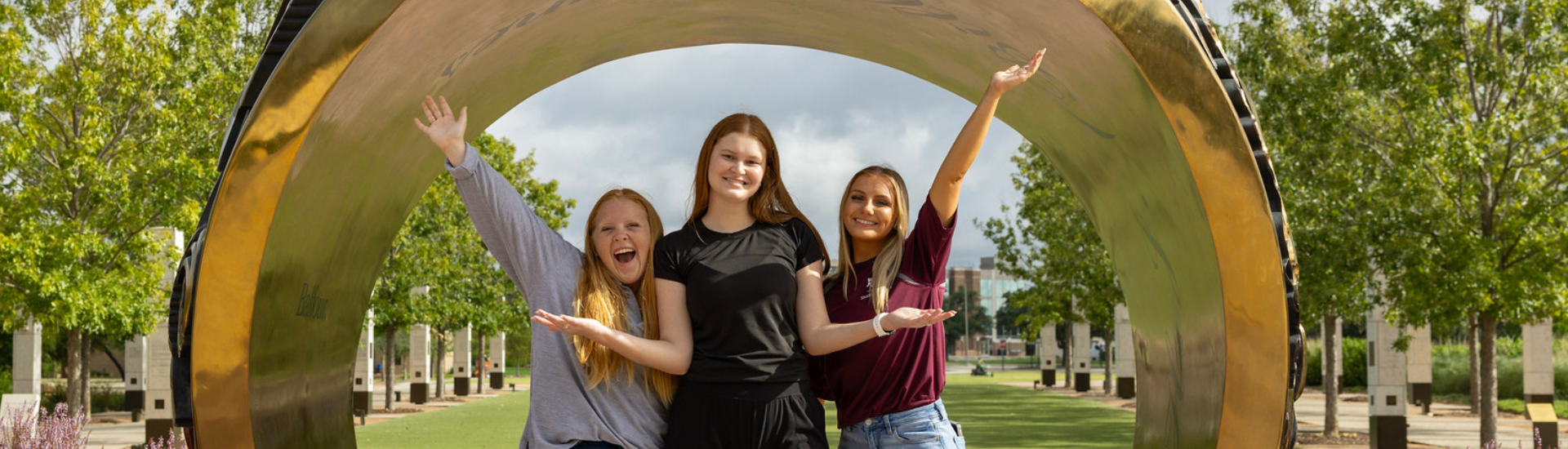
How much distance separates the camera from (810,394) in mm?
4148

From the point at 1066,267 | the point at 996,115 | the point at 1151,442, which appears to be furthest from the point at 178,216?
the point at 1066,267

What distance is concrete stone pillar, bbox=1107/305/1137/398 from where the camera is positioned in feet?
106

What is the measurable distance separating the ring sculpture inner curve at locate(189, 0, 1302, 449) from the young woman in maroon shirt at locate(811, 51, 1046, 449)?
694 millimetres

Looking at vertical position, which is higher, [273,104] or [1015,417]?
[273,104]

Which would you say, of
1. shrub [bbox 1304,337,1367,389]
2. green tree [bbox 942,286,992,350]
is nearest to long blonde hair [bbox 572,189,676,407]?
shrub [bbox 1304,337,1367,389]

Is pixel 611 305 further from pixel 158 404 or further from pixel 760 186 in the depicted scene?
pixel 158 404

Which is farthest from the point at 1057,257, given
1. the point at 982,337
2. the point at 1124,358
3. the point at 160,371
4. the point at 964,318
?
the point at 982,337

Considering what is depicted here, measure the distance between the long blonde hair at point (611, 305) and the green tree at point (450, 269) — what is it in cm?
1839

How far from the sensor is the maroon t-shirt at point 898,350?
169 inches

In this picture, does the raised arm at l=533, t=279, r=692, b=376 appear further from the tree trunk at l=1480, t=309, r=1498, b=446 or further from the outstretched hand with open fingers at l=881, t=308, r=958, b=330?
Result: the tree trunk at l=1480, t=309, r=1498, b=446

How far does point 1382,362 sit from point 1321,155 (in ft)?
11.7

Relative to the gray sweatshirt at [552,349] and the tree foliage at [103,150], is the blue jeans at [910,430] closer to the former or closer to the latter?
the gray sweatshirt at [552,349]

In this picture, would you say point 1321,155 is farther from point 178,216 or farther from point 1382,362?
point 178,216

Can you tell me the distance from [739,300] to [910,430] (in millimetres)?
831
